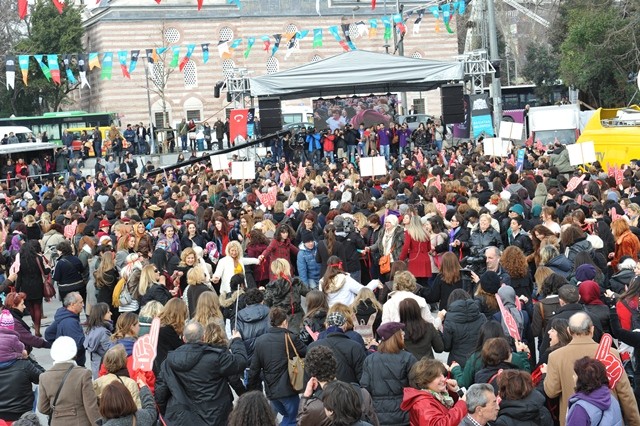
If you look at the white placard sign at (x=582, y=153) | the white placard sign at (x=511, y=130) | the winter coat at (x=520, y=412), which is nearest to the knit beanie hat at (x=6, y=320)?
the winter coat at (x=520, y=412)

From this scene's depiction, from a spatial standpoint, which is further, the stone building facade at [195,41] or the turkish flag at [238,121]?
the stone building facade at [195,41]

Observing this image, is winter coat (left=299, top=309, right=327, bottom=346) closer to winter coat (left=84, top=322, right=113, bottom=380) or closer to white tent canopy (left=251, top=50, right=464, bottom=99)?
winter coat (left=84, top=322, right=113, bottom=380)

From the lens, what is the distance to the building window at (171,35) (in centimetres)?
6177

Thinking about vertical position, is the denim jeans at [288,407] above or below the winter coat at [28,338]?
below

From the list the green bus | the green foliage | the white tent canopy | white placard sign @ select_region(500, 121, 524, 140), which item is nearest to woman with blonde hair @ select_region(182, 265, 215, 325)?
white placard sign @ select_region(500, 121, 524, 140)

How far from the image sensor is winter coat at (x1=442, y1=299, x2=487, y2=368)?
927 cm

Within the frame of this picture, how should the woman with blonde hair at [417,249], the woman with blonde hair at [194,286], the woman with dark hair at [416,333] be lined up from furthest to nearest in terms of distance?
1. the woman with blonde hair at [417,249]
2. the woman with blonde hair at [194,286]
3. the woman with dark hair at [416,333]

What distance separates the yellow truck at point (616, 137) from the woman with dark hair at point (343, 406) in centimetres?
1910

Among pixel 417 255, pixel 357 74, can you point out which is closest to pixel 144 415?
pixel 417 255

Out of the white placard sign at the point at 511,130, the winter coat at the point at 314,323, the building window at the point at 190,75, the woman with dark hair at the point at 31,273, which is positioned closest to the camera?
the winter coat at the point at 314,323

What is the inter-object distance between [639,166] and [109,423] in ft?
49.5

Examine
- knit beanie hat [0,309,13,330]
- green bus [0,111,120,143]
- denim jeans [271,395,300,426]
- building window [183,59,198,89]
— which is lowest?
denim jeans [271,395,300,426]

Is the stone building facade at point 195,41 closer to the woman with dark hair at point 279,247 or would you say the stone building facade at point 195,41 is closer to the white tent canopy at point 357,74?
the white tent canopy at point 357,74

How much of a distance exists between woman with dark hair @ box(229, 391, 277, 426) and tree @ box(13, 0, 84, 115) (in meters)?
55.2
